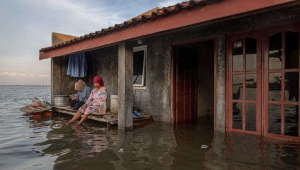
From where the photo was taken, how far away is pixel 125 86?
250 inches

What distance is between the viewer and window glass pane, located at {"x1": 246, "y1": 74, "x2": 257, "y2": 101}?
17.7 feet

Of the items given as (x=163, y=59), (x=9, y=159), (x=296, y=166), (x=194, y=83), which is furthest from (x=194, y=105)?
(x=9, y=159)

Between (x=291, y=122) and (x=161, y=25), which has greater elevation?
(x=161, y=25)

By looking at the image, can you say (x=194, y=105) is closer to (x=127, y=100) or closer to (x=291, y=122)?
(x=127, y=100)

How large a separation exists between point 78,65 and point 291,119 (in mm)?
8629

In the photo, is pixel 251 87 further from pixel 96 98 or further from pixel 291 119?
pixel 96 98

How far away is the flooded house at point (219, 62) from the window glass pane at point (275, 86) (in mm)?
21

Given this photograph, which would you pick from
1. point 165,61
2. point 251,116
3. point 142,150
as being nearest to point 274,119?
point 251,116

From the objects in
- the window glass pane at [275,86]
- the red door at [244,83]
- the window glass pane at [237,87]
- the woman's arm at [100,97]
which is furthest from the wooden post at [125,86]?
the window glass pane at [275,86]

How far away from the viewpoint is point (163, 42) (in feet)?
25.1

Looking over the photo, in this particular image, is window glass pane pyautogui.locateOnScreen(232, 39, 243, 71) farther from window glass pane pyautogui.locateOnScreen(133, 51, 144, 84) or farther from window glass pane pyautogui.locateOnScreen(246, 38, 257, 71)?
window glass pane pyautogui.locateOnScreen(133, 51, 144, 84)

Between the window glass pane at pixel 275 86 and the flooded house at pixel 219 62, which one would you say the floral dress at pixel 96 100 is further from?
the window glass pane at pixel 275 86

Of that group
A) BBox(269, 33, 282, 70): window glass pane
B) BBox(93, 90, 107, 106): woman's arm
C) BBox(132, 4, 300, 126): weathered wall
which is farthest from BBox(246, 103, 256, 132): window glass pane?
BBox(93, 90, 107, 106): woman's arm

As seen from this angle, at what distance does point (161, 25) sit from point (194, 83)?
4113mm
